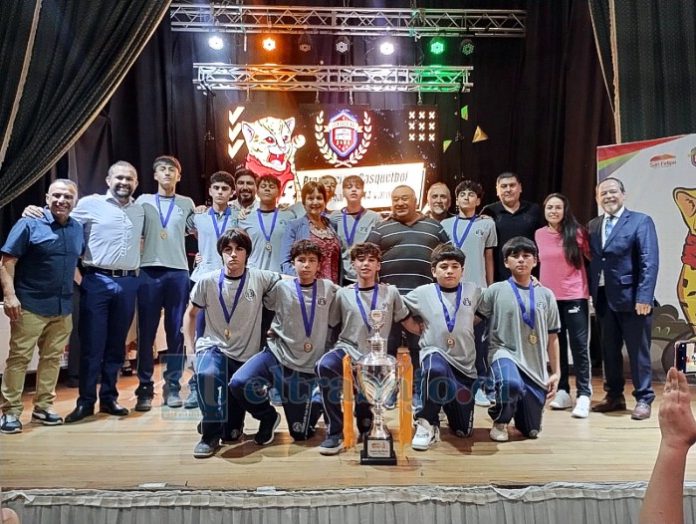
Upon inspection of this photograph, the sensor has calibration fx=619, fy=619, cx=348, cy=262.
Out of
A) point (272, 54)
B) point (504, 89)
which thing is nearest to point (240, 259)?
point (272, 54)

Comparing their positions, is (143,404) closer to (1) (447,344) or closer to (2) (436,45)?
(1) (447,344)

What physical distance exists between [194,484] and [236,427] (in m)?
0.64

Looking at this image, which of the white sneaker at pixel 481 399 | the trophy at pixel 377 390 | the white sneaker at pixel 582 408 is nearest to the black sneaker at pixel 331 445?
the trophy at pixel 377 390

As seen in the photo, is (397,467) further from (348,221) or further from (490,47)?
(490,47)

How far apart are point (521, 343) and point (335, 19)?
4157 millimetres

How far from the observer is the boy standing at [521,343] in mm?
3287

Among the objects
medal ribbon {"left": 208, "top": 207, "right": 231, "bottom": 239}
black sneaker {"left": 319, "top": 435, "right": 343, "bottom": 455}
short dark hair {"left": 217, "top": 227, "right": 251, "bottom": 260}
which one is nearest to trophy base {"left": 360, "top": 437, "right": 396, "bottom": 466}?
black sneaker {"left": 319, "top": 435, "right": 343, "bottom": 455}

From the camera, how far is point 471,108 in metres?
6.95

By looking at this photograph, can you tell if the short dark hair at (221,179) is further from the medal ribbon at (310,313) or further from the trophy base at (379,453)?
the trophy base at (379,453)

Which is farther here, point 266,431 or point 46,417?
point 46,417

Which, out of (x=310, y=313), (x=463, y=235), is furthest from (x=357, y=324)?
(x=463, y=235)

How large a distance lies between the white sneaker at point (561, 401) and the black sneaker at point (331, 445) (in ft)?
5.32

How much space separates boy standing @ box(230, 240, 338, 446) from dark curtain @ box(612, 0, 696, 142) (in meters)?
2.19

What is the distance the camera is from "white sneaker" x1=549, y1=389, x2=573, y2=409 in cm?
399
